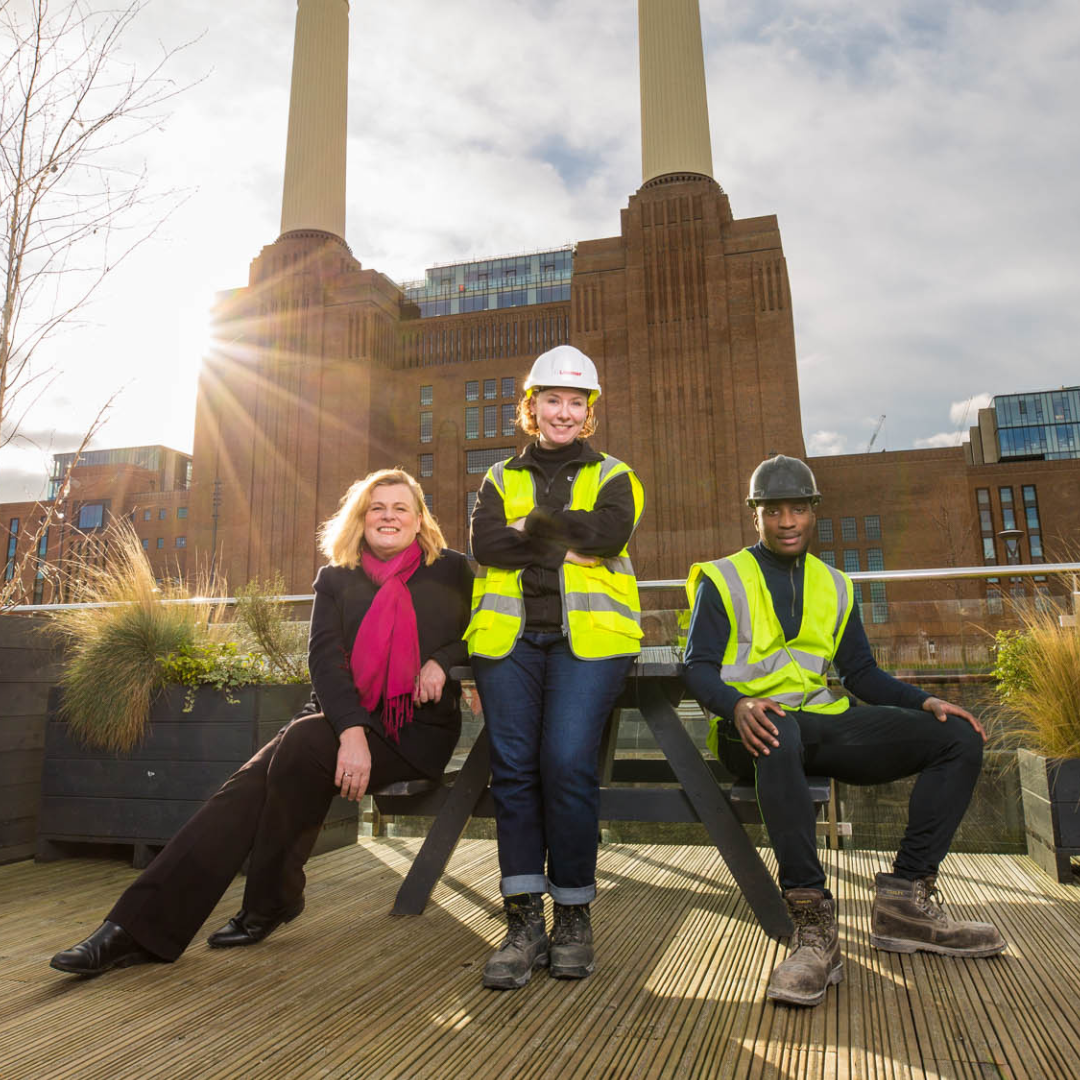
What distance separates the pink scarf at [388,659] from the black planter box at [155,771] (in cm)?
115

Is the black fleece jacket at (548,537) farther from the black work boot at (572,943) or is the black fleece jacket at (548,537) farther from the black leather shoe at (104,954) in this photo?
the black leather shoe at (104,954)

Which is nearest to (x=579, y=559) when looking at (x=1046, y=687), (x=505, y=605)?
(x=505, y=605)

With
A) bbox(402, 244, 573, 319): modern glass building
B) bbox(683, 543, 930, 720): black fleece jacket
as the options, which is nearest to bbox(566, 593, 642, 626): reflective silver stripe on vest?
bbox(683, 543, 930, 720): black fleece jacket

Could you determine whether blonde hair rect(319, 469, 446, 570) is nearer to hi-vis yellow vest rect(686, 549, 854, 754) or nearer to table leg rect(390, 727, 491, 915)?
table leg rect(390, 727, 491, 915)

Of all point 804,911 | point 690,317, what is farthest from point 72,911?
point 690,317

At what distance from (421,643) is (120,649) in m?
1.73

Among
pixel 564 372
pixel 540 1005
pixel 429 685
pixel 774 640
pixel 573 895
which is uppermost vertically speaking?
pixel 564 372

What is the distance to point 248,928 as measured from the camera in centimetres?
242

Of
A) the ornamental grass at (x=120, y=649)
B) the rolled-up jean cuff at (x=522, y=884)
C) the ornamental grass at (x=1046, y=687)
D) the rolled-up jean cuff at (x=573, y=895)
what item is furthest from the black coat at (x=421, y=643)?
the ornamental grass at (x=1046, y=687)

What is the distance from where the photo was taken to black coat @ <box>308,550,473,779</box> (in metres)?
2.49

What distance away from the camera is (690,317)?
118ft

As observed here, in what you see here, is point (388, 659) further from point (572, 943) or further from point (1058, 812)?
point (1058, 812)

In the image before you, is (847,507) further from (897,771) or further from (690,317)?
(897,771)

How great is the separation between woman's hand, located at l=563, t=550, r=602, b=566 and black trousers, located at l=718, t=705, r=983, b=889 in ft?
2.11
